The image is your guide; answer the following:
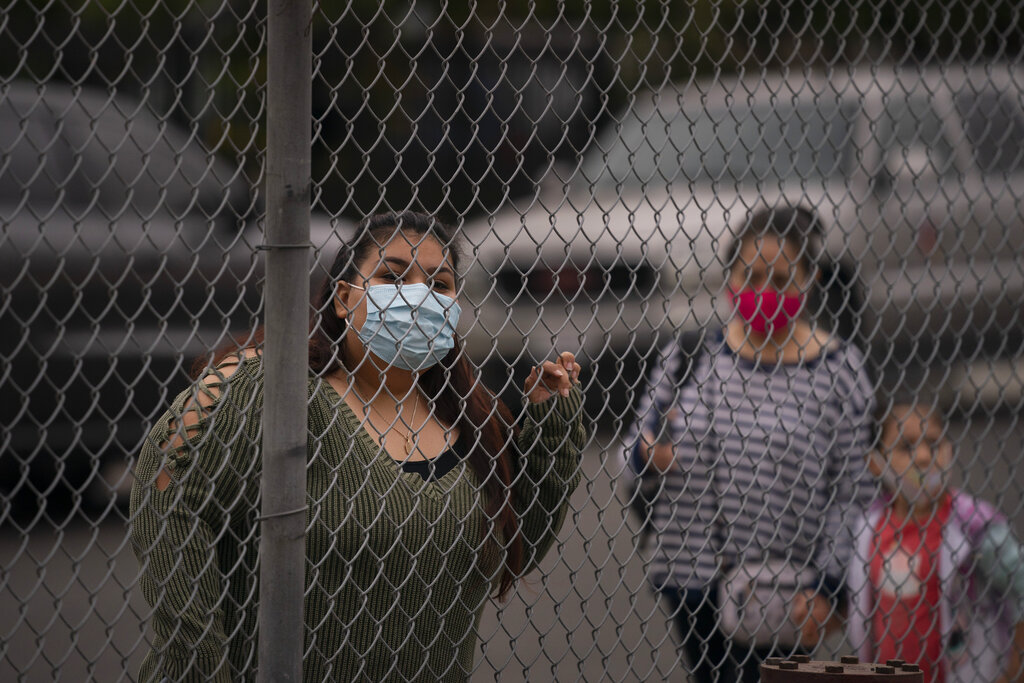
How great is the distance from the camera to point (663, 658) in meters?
4.88

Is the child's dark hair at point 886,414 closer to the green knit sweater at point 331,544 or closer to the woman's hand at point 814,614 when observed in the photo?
the woman's hand at point 814,614

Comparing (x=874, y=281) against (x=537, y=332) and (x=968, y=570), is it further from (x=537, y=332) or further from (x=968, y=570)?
(x=968, y=570)

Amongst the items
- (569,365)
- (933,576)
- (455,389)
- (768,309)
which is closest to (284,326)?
(455,389)

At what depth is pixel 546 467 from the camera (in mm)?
2596

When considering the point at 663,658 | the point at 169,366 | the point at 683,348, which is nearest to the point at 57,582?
the point at 169,366

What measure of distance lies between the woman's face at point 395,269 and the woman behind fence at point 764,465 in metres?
1.02

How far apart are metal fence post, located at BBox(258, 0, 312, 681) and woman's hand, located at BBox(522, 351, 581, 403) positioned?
62 cm

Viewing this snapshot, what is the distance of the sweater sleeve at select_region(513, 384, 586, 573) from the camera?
8.45 feet

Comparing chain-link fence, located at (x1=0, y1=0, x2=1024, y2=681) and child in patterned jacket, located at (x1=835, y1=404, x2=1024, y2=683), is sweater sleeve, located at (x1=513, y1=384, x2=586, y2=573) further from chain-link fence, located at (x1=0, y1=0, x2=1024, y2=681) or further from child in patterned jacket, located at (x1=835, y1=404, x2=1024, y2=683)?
child in patterned jacket, located at (x1=835, y1=404, x2=1024, y2=683)

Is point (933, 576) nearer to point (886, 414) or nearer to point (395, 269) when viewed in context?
point (886, 414)

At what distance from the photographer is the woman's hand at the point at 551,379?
8.39 ft

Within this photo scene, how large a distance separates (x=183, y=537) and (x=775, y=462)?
178 centimetres

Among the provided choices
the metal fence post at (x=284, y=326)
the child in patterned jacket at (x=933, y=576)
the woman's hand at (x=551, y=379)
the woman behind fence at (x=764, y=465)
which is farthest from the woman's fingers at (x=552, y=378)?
the child in patterned jacket at (x=933, y=576)

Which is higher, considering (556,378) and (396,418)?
(556,378)
